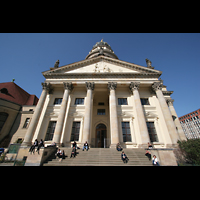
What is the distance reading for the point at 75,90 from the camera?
65.5 feet

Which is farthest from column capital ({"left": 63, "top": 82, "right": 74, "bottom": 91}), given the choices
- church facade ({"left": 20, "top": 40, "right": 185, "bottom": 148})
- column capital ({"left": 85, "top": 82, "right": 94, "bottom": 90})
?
column capital ({"left": 85, "top": 82, "right": 94, "bottom": 90})

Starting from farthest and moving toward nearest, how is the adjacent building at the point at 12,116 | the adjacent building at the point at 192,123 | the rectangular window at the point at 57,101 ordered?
the adjacent building at the point at 192,123 → the adjacent building at the point at 12,116 → the rectangular window at the point at 57,101

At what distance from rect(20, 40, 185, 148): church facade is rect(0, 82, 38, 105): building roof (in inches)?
437

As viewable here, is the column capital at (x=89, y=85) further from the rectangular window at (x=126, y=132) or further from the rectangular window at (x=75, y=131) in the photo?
the rectangular window at (x=126, y=132)

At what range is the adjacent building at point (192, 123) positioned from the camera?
2596 inches

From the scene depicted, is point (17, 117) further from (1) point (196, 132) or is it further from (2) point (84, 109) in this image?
(1) point (196, 132)

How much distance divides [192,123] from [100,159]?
85.2m

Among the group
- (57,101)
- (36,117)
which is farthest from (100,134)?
(36,117)

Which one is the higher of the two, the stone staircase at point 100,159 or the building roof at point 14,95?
the building roof at point 14,95

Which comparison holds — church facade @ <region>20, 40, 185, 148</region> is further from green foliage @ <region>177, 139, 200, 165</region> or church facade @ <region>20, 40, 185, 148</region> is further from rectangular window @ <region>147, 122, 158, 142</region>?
green foliage @ <region>177, 139, 200, 165</region>

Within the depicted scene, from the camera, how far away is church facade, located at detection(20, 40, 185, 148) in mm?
15242

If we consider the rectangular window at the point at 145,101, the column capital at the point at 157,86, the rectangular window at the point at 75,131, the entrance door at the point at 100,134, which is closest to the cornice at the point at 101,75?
the column capital at the point at 157,86
